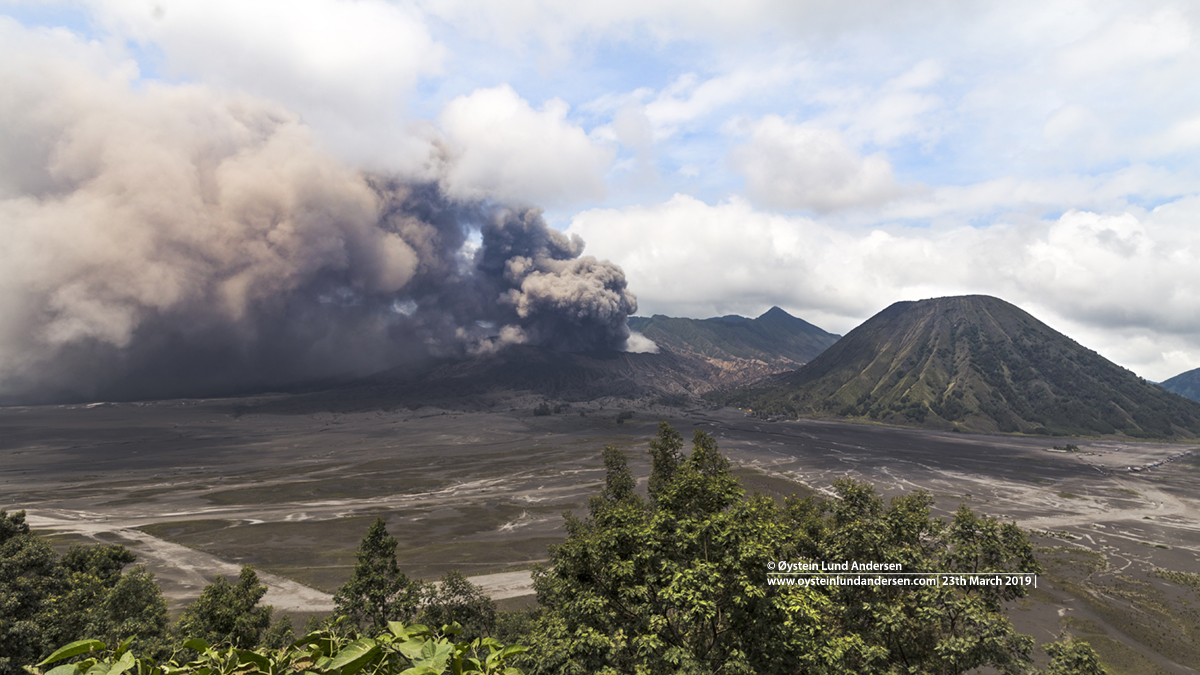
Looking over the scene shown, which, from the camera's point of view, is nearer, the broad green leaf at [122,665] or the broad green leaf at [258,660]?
the broad green leaf at [122,665]

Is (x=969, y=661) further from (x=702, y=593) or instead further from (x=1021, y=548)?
(x=702, y=593)

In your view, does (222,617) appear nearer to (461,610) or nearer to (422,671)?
(461,610)

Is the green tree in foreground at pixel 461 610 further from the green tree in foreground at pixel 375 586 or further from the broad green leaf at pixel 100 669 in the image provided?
the broad green leaf at pixel 100 669

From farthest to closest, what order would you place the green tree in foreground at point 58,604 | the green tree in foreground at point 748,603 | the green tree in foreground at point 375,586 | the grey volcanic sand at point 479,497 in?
the grey volcanic sand at point 479,497 < the green tree in foreground at point 375,586 < the green tree in foreground at point 58,604 < the green tree in foreground at point 748,603

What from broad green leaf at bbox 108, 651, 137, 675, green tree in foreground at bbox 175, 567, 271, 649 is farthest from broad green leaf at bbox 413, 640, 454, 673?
green tree in foreground at bbox 175, 567, 271, 649

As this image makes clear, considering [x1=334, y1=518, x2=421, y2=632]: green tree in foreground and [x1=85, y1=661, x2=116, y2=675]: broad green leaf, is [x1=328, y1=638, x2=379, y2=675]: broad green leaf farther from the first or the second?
[x1=334, y1=518, x2=421, y2=632]: green tree in foreground

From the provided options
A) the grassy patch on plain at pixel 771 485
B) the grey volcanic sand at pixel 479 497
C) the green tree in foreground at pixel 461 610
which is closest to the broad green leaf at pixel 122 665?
the green tree in foreground at pixel 461 610

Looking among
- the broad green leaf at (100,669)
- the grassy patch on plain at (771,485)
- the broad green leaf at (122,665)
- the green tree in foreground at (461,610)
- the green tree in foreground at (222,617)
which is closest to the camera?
the broad green leaf at (122,665)

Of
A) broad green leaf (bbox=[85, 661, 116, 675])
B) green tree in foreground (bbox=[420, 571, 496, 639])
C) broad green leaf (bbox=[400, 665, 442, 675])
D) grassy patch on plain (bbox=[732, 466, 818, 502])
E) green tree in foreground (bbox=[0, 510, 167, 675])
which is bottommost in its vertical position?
grassy patch on plain (bbox=[732, 466, 818, 502])
